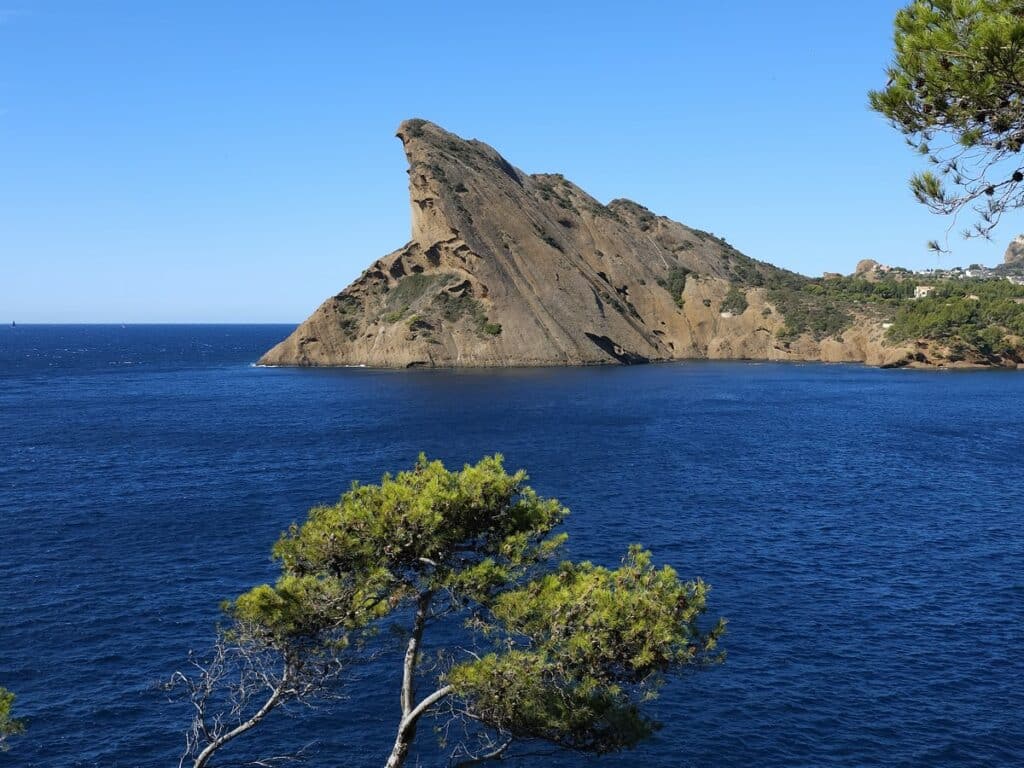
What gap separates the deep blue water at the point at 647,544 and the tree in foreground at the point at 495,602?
12406 millimetres

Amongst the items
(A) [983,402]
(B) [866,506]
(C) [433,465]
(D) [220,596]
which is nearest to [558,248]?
(A) [983,402]

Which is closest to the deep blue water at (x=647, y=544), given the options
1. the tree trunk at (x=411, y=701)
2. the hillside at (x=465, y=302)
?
the tree trunk at (x=411, y=701)

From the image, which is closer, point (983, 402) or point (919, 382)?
point (983, 402)

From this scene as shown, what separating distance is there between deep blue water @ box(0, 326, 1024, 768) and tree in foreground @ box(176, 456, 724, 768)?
12.4 meters

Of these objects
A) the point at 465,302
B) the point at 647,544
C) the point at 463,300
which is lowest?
the point at 647,544

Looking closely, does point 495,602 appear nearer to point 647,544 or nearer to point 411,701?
point 411,701

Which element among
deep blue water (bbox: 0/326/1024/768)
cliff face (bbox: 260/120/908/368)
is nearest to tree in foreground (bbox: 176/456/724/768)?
deep blue water (bbox: 0/326/1024/768)

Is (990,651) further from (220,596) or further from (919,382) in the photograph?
(919,382)

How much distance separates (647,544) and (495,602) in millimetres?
34618

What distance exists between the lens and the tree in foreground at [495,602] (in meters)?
19.5

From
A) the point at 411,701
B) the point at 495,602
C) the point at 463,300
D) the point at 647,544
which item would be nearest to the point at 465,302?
the point at 463,300

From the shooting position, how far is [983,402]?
410ft

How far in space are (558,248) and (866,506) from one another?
141 meters

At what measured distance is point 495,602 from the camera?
20969 millimetres
